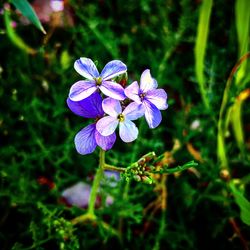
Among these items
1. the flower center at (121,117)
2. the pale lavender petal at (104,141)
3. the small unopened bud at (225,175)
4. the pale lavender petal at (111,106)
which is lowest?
the pale lavender petal at (104,141)

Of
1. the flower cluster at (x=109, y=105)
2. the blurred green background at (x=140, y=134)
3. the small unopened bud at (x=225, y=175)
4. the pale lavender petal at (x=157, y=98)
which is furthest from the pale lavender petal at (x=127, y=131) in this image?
the small unopened bud at (x=225, y=175)

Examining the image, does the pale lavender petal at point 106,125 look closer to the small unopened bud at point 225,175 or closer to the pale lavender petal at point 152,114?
the pale lavender petal at point 152,114

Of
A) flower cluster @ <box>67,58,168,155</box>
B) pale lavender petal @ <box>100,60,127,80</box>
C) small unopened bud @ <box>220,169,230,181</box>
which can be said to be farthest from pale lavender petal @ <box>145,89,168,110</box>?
small unopened bud @ <box>220,169,230,181</box>

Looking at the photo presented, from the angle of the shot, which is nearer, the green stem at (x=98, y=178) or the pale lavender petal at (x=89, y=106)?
the pale lavender petal at (x=89, y=106)

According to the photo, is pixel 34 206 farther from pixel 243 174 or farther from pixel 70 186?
pixel 243 174

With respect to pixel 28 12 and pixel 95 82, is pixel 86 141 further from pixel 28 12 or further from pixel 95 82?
pixel 28 12

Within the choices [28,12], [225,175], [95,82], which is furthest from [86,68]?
[225,175]

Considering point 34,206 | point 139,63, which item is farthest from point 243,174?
point 34,206

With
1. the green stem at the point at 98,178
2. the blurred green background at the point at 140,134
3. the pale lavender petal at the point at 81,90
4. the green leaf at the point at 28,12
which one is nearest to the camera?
the pale lavender petal at the point at 81,90
